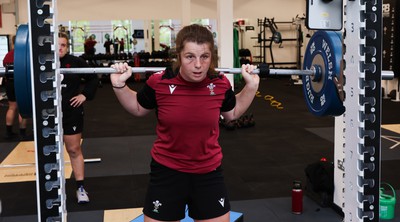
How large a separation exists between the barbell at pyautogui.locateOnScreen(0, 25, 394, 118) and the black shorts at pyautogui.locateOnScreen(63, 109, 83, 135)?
155 cm

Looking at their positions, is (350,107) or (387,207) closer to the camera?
(350,107)

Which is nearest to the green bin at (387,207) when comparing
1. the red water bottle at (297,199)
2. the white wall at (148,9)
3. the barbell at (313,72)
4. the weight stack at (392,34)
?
the red water bottle at (297,199)

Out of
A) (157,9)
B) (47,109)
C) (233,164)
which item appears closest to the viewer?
(47,109)

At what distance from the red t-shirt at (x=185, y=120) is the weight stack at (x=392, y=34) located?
7646 millimetres

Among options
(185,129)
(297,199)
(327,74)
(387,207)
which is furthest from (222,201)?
(387,207)

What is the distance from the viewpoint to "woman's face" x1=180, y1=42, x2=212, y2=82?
163 cm

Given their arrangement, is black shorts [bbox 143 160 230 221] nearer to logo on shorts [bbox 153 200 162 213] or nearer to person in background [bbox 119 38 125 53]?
logo on shorts [bbox 153 200 162 213]

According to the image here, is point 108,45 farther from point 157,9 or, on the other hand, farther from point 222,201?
point 222,201

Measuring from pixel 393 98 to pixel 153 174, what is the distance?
26.5 feet

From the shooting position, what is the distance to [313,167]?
3535 mm

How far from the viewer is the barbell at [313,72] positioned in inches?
65.4

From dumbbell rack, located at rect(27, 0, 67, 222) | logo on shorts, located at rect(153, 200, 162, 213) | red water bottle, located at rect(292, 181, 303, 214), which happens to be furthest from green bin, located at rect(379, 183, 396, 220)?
dumbbell rack, located at rect(27, 0, 67, 222)

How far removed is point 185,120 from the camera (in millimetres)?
1679

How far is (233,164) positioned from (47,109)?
3.24 meters
